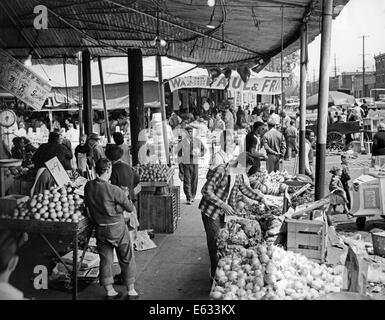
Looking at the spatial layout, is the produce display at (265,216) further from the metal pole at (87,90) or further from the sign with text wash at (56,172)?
the metal pole at (87,90)

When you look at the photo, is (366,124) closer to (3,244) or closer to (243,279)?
(243,279)

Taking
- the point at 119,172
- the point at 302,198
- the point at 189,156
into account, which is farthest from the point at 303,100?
the point at 119,172

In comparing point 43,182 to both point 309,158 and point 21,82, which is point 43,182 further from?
point 309,158

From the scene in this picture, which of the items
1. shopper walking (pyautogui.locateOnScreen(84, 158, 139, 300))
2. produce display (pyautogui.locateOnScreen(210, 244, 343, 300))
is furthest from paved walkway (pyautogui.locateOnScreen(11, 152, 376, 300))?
produce display (pyautogui.locateOnScreen(210, 244, 343, 300))

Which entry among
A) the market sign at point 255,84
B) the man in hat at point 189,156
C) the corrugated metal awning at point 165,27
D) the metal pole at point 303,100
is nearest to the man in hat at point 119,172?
the corrugated metal awning at point 165,27

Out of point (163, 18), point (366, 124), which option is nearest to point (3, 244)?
point (163, 18)

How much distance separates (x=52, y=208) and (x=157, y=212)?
9.50ft

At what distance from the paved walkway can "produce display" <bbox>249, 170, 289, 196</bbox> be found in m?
1.28

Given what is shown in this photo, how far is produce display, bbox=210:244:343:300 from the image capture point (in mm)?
3770

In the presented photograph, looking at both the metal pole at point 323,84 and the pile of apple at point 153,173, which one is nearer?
the metal pole at point 323,84

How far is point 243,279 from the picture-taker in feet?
12.9

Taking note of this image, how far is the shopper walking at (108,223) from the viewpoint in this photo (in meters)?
4.60

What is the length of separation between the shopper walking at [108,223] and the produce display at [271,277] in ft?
3.96
